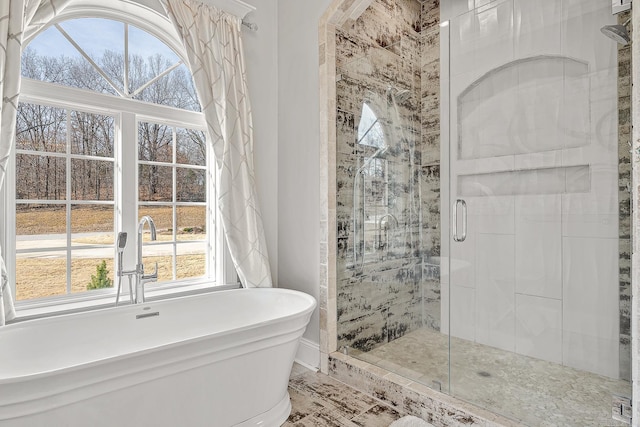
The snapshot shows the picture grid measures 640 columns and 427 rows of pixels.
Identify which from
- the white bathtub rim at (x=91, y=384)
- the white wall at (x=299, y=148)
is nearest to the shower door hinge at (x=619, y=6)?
the white wall at (x=299, y=148)

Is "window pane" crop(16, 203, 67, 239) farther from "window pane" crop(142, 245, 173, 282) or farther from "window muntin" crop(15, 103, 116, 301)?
"window pane" crop(142, 245, 173, 282)

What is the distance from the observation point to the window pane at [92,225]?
2350 millimetres

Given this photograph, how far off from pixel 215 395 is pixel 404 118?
2277 mm

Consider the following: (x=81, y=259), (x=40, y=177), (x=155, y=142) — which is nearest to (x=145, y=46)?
(x=155, y=142)

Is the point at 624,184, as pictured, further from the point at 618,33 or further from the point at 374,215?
the point at 374,215

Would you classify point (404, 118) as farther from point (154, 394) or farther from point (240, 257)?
point (154, 394)

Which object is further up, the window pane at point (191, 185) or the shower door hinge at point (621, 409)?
the window pane at point (191, 185)

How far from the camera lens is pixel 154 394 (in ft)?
5.15

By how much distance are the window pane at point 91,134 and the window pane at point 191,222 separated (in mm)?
635

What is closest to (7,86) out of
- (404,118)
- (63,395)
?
(63,395)

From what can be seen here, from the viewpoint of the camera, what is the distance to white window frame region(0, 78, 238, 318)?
2090 millimetres

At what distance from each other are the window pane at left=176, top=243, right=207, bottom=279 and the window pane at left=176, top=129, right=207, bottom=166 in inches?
25.7

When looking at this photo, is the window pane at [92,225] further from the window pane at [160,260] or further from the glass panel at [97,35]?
the glass panel at [97,35]

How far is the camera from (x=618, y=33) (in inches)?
73.5
